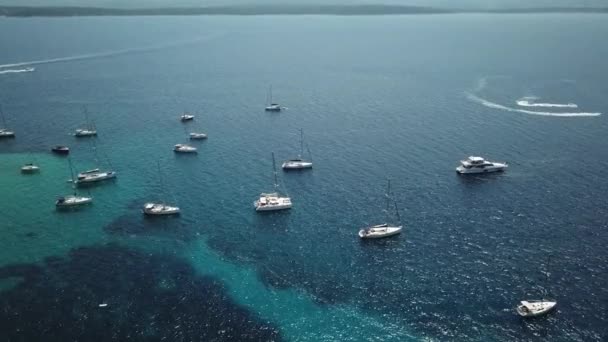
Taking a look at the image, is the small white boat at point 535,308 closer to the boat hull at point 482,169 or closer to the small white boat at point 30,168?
the boat hull at point 482,169

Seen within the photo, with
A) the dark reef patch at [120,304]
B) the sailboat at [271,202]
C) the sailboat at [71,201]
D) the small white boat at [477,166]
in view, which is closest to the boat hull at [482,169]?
the small white boat at [477,166]

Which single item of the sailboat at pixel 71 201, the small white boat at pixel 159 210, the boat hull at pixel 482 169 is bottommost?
the sailboat at pixel 71 201

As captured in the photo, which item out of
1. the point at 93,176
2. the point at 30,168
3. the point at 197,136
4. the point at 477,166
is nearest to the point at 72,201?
the point at 93,176

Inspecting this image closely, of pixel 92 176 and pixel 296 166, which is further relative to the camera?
pixel 296 166

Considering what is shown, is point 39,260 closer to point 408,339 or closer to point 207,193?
point 207,193

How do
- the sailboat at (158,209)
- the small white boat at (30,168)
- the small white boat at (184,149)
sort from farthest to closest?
the small white boat at (184,149) < the small white boat at (30,168) < the sailboat at (158,209)

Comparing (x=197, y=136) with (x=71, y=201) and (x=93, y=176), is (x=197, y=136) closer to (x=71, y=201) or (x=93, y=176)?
(x=93, y=176)

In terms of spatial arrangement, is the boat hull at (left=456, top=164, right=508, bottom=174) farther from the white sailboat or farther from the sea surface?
the white sailboat
